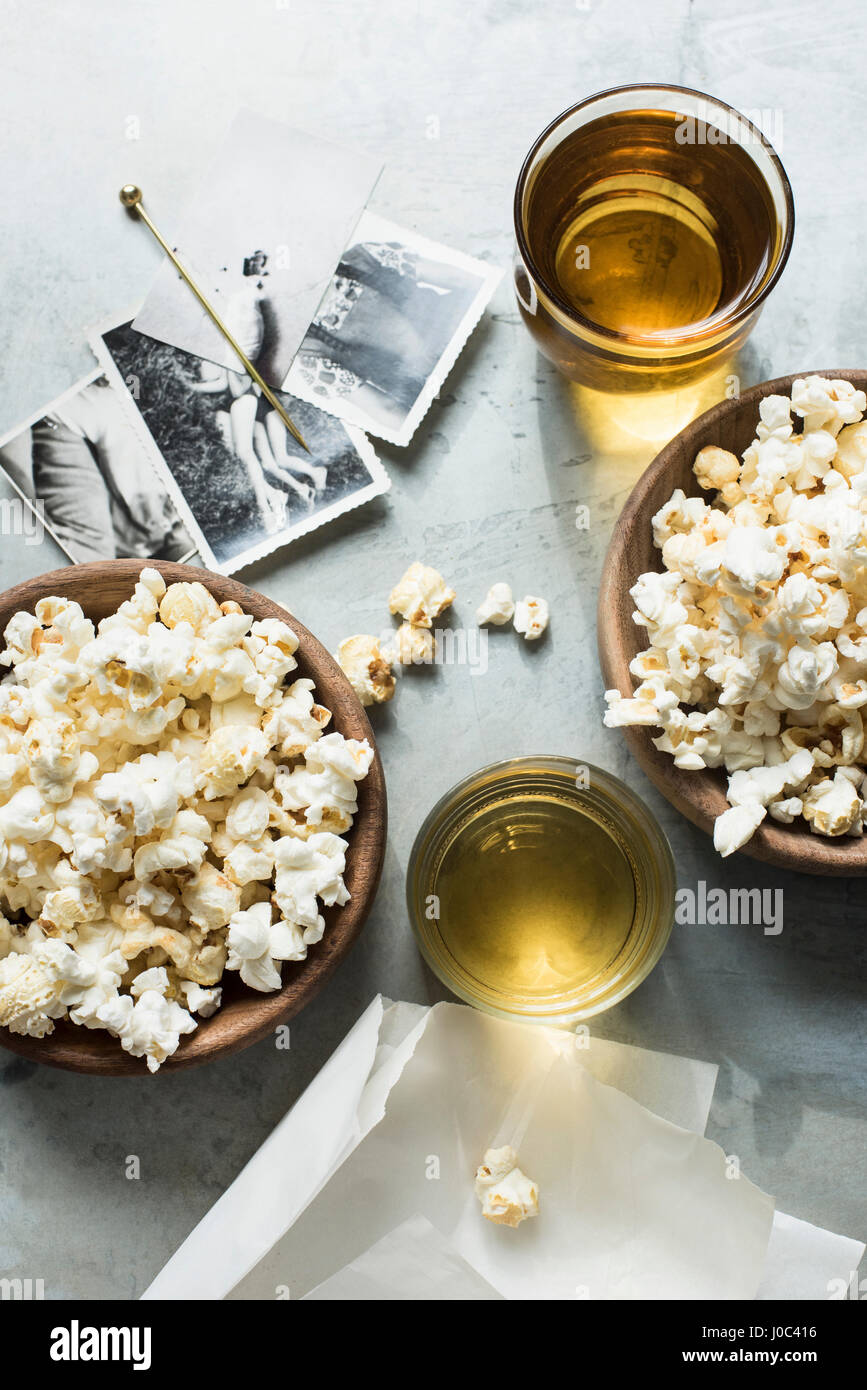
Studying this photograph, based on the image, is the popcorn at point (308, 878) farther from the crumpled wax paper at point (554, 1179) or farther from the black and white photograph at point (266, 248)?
the black and white photograph at point (266, 248)

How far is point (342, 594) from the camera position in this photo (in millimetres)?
1127

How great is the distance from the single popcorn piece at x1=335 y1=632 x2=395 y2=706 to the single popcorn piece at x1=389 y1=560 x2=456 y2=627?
0.14ft

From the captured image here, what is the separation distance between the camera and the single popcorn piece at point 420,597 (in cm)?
109

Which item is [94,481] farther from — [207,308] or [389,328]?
[389,328]

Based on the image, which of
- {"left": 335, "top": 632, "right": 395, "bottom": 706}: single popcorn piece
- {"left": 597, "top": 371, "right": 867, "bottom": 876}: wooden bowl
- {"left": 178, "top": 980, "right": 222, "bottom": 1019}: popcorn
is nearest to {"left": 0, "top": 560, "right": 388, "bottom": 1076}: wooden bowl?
{"left": 178, "top": 980, "right": 222, "bottom": 1019}: popcorn

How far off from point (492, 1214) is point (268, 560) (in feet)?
2.20

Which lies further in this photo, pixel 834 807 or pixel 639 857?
pixel 639 857

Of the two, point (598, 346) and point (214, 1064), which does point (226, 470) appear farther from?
point (214, 1064)

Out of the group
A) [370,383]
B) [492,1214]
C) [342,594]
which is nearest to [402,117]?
[370,383]

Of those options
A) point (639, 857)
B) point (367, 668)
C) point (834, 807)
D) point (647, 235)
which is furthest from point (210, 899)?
point (647, 235)

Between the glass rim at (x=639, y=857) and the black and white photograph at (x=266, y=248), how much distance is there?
48 centimetres

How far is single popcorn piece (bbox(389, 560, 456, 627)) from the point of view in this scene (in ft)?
3.59

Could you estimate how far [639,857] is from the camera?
40.3 inches

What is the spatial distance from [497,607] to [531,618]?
37 millimetres
